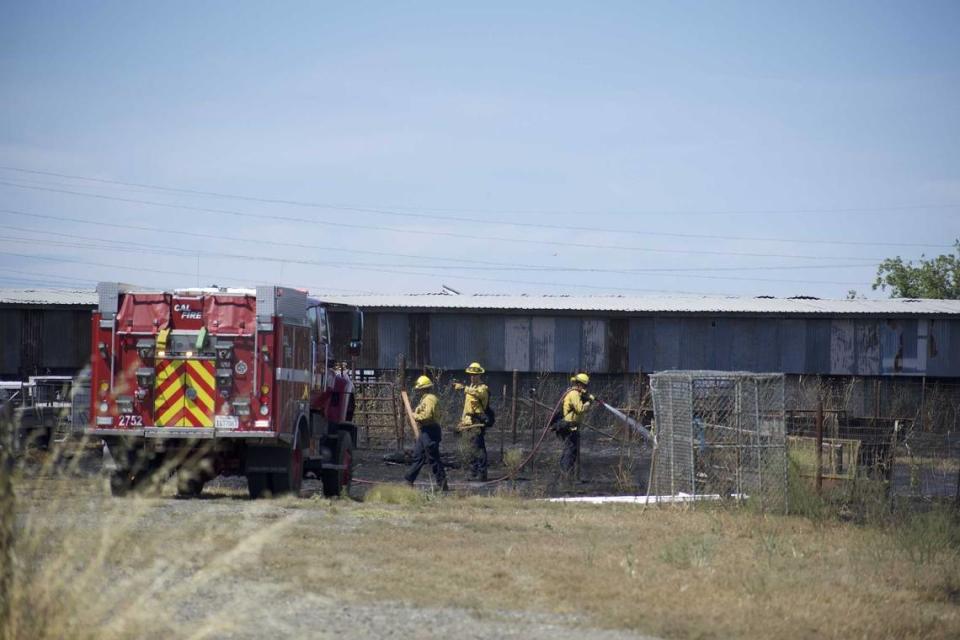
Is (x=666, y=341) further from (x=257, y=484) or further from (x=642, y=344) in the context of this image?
(x=257, y=484)

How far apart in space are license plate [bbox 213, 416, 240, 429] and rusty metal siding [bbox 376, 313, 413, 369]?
2367 centimetres

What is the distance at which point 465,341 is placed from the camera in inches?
1563

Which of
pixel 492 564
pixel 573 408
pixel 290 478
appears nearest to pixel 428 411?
pixel 290 478

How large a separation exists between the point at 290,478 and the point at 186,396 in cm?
179

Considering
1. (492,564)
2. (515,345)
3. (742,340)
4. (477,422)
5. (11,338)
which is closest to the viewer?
(492,564)

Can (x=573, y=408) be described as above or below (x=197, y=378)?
below

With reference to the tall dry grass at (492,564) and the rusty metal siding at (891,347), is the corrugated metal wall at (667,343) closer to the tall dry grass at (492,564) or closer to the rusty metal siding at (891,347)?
the rusty metal siding at (891,347)

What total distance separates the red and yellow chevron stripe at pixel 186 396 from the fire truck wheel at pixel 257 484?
107cm

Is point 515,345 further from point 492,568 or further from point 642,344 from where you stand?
point 492,568

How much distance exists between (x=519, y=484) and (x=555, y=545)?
864 centimetres

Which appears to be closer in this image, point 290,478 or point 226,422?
point 226,422

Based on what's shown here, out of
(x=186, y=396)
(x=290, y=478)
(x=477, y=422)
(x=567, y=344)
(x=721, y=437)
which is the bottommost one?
(x=290, y=478)

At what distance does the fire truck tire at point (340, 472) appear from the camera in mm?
A: 18500

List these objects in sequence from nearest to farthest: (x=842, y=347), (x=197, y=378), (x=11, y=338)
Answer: (x=197, y=378) → (x=11, y=338) → (x=842, y=347)
